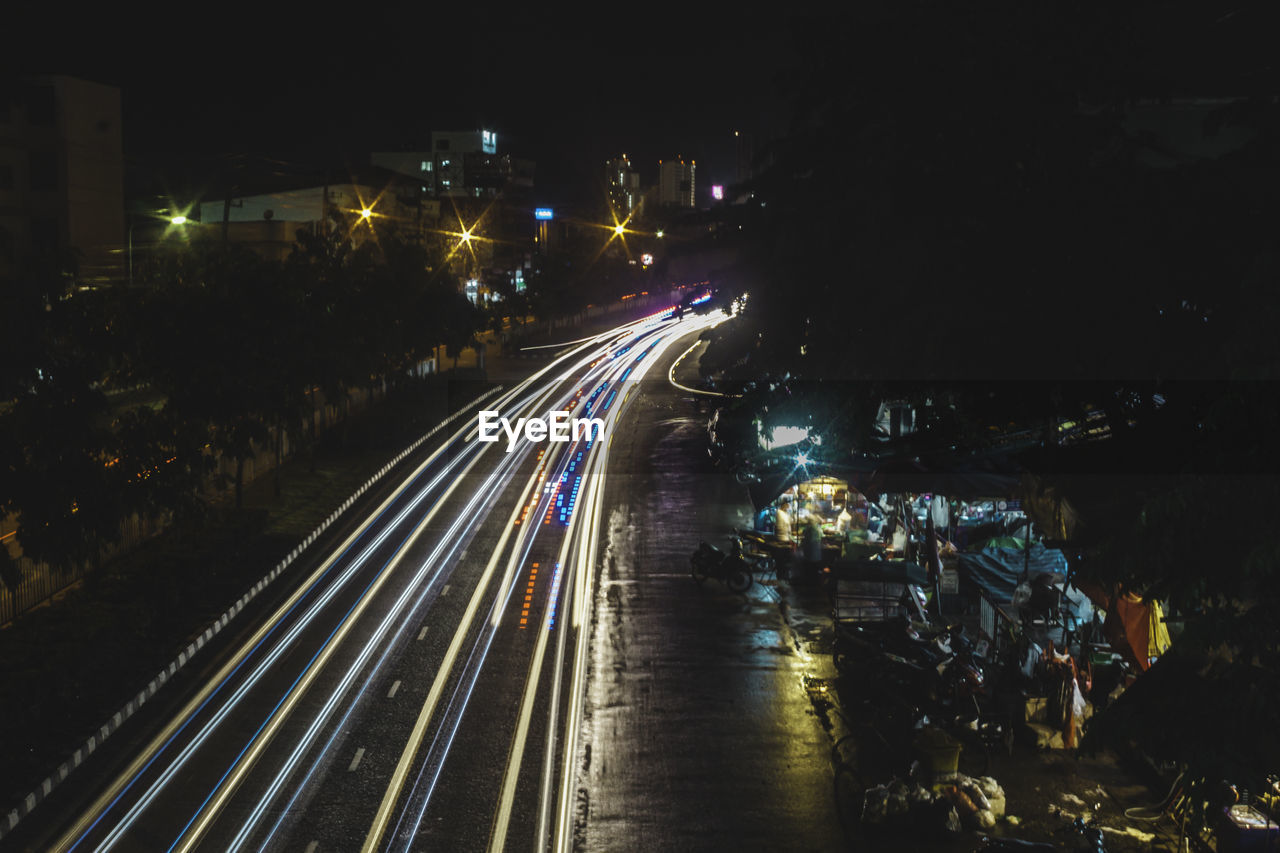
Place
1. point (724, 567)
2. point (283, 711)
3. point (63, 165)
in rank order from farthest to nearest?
point (63, 165), point (724, 567), point (283, 711)

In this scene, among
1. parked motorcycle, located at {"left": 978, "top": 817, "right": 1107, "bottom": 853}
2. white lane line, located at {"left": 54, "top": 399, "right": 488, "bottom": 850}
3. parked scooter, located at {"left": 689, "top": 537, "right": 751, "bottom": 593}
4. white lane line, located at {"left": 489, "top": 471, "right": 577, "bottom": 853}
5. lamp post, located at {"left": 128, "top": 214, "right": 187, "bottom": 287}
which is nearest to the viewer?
parked motorcycle, located at {"left": 978, "top": 817, "right": 1107, "bottom": 853}

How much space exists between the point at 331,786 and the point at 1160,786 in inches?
383

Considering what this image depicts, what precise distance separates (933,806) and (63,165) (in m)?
44.5

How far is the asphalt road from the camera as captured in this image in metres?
11.4

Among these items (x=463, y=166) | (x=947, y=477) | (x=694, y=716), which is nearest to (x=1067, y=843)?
(x=694, y=716)

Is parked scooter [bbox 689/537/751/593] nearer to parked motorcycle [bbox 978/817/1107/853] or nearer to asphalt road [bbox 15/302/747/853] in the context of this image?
asphalt road [bbox 15/302/747/853]

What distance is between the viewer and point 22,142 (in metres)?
42.0

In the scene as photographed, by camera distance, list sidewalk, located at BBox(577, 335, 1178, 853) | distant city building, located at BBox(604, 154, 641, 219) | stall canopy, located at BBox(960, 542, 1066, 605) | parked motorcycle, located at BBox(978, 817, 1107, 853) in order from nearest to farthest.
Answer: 1. parked motorcycle, located at BBox(978, 817, 1107, 853)
2. sidewalk, located at BBox(577, 335, 1178, 853)
3. stall canopy, located at BBox(960, 542, 1066, 605)
4. distant city building, located at BBox(604, 154, 641, 219)

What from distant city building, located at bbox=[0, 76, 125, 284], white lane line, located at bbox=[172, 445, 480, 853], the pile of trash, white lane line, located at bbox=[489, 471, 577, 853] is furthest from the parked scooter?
distant city building, located at bbox=[0, 76, 125, 284]

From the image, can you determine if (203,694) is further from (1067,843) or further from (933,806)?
(1067,843)

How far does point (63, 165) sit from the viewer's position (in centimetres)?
4316

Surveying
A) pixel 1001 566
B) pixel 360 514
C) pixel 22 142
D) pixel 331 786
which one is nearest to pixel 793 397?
pixel 1001 566

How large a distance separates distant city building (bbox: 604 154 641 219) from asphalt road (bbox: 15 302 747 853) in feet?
306

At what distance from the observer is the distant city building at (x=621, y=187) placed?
125m
